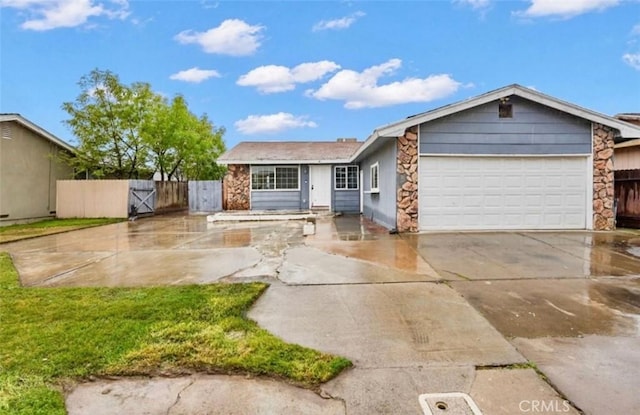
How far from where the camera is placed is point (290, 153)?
Answer: 18.2 meters

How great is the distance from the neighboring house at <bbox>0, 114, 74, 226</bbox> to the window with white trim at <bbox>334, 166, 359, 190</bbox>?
500 inches

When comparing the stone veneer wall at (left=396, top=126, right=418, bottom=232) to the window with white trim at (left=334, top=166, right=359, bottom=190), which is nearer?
the stone veneer wall at (left=396, top=126, right=418, bottom=232)

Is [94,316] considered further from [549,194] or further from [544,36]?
[544,36]

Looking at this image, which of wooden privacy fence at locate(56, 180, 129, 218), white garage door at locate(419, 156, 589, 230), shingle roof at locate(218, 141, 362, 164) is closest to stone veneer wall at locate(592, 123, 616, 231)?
white garage door at locate(419, 156, 589, 230)

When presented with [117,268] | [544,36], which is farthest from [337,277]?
[544,36]

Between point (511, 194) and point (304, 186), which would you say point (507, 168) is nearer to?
point (511, 194)

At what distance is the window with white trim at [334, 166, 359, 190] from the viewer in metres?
18.0

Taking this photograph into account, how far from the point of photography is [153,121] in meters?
19.4

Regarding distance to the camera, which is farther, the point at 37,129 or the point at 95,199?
the point at 95,199

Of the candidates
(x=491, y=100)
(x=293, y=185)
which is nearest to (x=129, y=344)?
(x=491, y=100)

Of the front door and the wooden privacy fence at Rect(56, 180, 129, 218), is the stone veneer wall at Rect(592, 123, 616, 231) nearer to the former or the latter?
the front door

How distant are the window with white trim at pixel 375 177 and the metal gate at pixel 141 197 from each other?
1047cm

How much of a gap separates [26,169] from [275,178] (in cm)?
1010

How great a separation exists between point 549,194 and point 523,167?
105 centimetres
